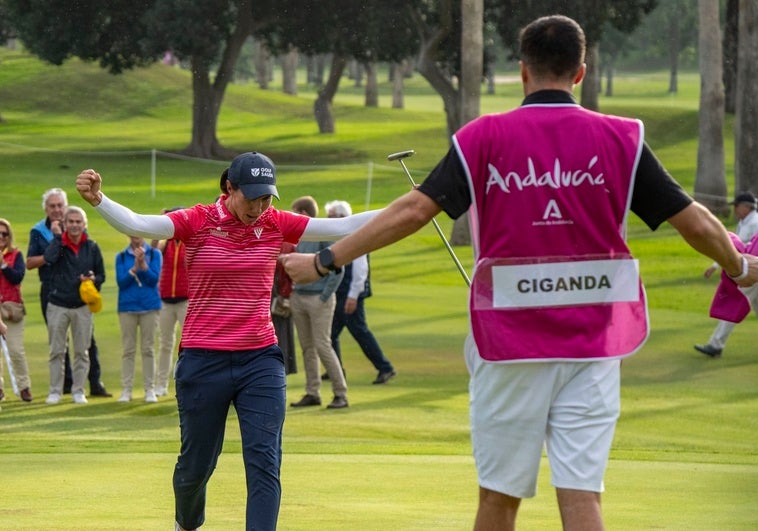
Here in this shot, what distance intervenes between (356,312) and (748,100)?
18050mm

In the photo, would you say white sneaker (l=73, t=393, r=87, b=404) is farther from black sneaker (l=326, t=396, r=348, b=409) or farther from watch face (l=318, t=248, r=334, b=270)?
watch face (l=318, t=248, r=334, b=270)

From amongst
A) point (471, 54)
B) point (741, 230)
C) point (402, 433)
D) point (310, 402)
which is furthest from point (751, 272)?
point (471, 54)

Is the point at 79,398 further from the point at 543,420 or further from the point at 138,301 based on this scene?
the point at 543,420

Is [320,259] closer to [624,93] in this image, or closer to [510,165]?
[510,165]

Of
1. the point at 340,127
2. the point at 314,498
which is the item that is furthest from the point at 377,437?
the point at 340,127

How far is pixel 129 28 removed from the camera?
4525cm

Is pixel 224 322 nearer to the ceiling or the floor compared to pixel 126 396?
nearer to the ceiling

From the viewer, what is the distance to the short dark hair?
486 cm

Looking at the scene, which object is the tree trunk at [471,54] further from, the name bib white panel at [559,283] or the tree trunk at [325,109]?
the tree trunk at [325,109]

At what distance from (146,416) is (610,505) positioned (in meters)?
6.91

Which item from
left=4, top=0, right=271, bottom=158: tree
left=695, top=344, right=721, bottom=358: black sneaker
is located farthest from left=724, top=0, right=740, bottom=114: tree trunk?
left=695, top=344, right=721, bottom=358: black sneaker

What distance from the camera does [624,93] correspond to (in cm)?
9581

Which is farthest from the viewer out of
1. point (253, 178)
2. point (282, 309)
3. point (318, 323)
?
point (318, 323)

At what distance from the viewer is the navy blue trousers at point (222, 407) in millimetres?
6574
